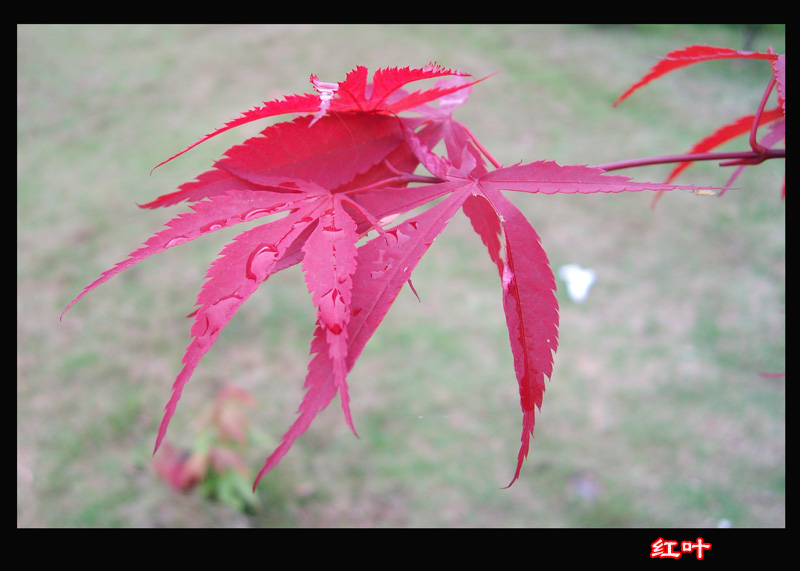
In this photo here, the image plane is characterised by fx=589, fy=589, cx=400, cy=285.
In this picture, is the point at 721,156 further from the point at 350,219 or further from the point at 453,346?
the point at 453,346

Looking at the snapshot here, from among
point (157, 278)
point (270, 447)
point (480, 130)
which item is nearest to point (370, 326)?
point (270, 447)

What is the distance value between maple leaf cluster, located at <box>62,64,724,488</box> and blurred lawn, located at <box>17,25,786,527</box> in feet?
3.18

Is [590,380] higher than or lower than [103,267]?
lower

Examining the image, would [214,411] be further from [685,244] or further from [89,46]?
[89,46]

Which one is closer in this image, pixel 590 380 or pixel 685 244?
pixel 590 380

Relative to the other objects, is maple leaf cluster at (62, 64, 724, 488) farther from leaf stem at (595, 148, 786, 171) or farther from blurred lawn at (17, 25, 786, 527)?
blurred lawn at (17, 25, 786, 527)

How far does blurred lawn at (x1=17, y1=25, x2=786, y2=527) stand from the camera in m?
1.64

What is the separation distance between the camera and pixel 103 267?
2.41 meters

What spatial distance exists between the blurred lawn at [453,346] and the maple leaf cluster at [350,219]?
0.97 m

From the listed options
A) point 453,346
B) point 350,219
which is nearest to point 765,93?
point 350,219

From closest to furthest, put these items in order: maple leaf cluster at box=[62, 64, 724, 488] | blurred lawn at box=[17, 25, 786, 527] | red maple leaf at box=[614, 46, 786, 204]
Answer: maple leaf cluster at box=[62, 64, 724, 488] → red maple leaf at box=[614, 46, 786, 204] → blurred lawn at box=[17, 25, 786, 527]

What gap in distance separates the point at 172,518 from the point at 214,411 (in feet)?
0.95

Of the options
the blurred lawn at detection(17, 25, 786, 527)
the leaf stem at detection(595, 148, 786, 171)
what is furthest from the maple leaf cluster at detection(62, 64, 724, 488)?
the blurred lawn at detection(17, 25, 786, 527)

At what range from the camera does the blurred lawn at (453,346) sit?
1.64 m
